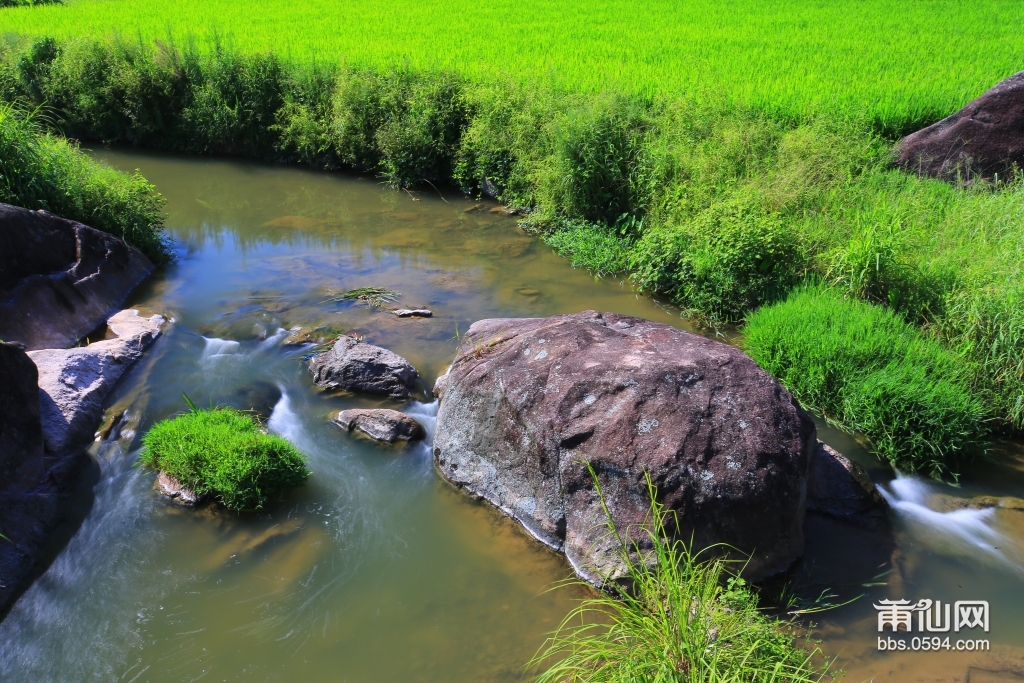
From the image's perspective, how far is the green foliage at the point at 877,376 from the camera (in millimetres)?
5809

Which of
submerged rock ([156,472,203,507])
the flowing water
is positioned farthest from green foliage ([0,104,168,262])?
submerged rock ([156,472,203,507])

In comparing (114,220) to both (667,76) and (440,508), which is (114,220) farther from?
(667,76)

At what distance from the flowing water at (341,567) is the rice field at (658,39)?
6503mm

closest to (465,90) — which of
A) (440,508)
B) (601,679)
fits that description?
(440,508)

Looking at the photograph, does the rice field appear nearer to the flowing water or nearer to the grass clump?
the flowing water

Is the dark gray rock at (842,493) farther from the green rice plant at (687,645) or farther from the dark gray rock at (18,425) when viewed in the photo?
the dark gray rock at (18,425)

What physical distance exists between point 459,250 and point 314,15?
1154 centimetres

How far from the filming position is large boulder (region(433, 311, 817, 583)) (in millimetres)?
4520

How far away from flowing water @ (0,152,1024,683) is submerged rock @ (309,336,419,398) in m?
0.12

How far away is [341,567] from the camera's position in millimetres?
4910

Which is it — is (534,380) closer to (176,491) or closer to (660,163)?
(176,491)

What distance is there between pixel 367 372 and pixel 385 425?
82cm

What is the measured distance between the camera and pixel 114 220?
921cm

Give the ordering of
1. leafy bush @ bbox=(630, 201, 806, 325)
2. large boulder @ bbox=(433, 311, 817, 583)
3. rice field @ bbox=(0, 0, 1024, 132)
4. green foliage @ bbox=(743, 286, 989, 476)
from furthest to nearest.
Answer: rice field @ bbox=(0, 0, 1024, 132) → leafy bush @ bbox=(630, 201, 806, 325) → green foliage @ bbox=(743, 286, 989, 476) → large boulder @ bbox=(433, 311, 817, 583)
